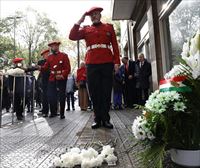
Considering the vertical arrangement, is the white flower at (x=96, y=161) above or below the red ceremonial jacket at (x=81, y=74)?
below

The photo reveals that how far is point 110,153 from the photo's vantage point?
297cm

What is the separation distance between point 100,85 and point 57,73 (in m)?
3.11

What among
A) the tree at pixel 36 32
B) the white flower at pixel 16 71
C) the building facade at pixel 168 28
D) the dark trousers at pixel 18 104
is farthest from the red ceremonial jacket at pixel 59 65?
the tree at pixel 36 32

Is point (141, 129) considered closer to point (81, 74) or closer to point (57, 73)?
point (57, 73)

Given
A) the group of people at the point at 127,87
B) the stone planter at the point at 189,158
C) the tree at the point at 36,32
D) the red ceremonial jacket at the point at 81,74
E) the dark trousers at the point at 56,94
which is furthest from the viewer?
the tree at the point at 36,32

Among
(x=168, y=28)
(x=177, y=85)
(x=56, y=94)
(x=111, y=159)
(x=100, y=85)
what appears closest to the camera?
(x=177, y=85)

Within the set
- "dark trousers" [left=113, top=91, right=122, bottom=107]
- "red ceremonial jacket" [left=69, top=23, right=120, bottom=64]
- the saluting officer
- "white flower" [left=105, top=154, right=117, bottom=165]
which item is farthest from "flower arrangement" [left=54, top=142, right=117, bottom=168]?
"dark trousers" [left=113, top=91, right=122, bottom=107]

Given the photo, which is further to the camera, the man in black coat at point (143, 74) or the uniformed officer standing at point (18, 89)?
the man in black coat at point (143, 74)

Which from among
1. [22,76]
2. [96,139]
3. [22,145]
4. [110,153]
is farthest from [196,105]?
[22,76]

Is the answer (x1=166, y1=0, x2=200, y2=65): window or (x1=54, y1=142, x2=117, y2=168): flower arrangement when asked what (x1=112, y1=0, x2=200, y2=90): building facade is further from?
(x1=54, y1=142, x2=117, y2=168): flower arrangement

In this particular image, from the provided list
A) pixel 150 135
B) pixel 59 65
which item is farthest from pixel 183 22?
pixel 150 135

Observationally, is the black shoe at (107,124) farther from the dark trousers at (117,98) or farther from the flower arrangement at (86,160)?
the dark trousers at (117,98)

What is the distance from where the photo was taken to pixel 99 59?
5387mm

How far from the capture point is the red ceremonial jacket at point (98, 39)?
17.7 ft
